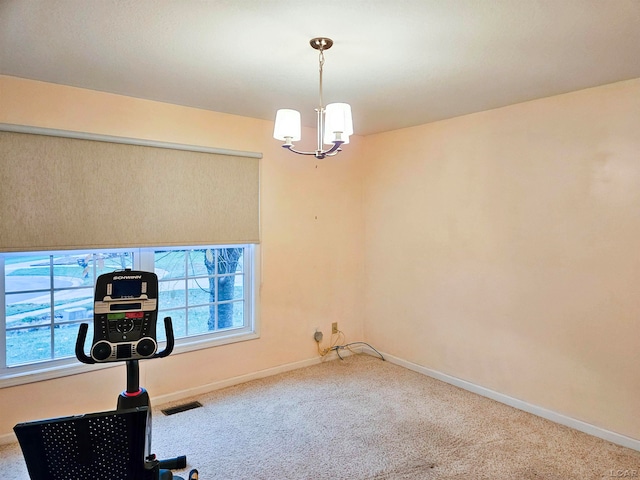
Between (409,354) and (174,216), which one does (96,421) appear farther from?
(409,354)

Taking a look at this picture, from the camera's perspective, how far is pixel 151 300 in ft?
7.42

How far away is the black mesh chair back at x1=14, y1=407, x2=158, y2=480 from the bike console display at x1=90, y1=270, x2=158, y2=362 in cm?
88

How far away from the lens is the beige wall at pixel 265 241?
9.18 feet

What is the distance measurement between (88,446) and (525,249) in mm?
2991

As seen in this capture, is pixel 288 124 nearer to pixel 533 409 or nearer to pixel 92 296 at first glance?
pixel 92 296

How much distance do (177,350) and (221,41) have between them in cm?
235

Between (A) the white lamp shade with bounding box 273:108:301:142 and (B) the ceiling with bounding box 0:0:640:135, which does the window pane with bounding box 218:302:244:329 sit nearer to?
(B) the ceiling with bounding box 0:0:640:135

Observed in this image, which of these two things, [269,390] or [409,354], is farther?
[409,354]

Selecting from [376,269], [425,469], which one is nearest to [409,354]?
[376,269]

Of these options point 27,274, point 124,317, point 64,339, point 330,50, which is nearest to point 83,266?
point 27,274

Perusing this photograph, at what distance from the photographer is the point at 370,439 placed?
2.77 meters

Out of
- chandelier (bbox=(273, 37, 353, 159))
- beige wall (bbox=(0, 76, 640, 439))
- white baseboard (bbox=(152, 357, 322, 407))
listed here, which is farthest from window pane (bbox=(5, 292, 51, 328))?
chandelier (bbox=(273, 37, 353, 159))

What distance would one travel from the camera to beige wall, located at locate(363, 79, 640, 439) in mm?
2719

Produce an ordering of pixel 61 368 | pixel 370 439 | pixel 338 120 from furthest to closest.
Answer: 1. pixel 61 368
2. pixel 370 439
3. pixel 338 120
